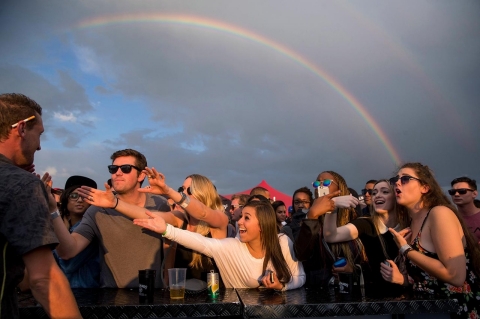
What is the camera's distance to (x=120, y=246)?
150 inches

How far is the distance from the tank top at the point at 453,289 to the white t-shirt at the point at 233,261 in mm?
1031

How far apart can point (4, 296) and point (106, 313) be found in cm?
120

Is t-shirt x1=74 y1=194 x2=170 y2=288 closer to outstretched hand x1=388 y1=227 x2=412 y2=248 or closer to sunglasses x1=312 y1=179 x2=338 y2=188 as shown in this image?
sunglasses x1=312 y1=179 x2=338 y2=188

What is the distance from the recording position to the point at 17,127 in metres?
1.81

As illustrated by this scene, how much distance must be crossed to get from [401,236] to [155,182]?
233 centimetres

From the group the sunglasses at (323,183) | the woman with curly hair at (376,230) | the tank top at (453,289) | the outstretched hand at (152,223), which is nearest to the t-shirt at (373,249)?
the woman with curly hair at (376,230)

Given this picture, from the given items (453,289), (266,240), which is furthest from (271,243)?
(453,289)

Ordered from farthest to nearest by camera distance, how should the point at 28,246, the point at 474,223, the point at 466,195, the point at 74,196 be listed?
the point at 466,195 → the point at 474,223 → the point at 74,196 → the point at 28,246

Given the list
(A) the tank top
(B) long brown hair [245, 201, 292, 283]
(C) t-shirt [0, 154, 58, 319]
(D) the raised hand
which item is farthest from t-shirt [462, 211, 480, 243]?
(C) t-shirt [0, 154, 58, 319]

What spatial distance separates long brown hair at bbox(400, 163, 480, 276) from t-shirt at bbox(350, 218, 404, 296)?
65 cm

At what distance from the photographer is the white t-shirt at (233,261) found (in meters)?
3.54

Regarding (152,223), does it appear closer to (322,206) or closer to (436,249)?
(322,206)

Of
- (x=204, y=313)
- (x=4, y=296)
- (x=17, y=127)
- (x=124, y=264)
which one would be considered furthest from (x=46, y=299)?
(x=124, y=264)

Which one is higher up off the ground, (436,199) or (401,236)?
(436,199)
